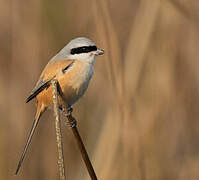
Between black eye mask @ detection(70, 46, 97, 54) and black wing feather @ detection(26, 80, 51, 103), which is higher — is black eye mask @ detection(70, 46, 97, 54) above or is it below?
above

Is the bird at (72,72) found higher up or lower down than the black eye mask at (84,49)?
lower down

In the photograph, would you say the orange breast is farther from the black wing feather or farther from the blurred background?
the blurred background

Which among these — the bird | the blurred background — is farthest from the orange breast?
the blurred background

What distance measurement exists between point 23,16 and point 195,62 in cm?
94

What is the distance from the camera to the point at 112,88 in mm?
2076

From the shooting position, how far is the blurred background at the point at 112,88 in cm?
203

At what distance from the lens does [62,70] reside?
5.84 ft

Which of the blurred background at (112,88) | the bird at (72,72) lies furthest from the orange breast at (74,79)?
the blurred background at (112,88)

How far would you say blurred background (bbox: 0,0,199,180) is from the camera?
2025 mm

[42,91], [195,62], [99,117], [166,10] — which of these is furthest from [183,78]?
[42,91]

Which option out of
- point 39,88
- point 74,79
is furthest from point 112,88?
point 39,88

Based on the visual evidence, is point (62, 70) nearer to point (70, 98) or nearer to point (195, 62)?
point (70, 98)

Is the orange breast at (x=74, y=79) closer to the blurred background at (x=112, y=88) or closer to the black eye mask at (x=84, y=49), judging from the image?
the black eye mask at (x=84, y=49)

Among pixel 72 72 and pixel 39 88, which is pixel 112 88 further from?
pixel 39 88
